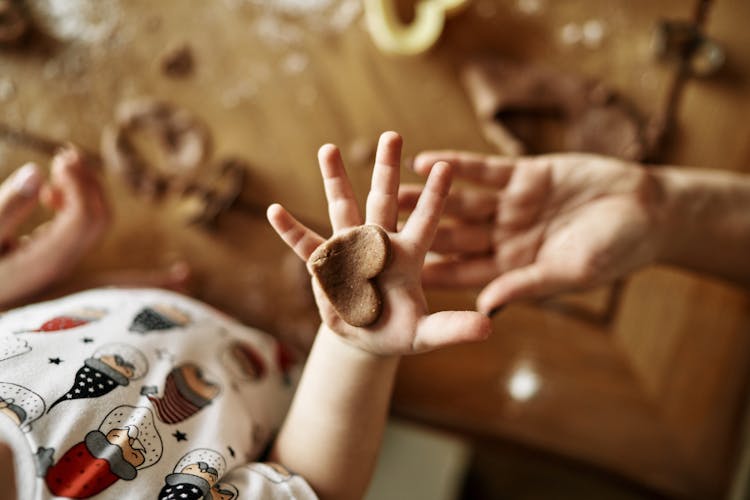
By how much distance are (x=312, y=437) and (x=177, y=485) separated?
123 millimetres

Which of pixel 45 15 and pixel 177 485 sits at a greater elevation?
pixel 45 15

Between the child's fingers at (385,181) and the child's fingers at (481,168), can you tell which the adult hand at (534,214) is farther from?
the child's fingers at (385,181)

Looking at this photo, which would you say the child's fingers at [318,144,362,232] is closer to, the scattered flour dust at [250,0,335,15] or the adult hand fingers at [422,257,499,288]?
the adult hand fingers at [422,257,499,288]

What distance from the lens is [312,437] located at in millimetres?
526

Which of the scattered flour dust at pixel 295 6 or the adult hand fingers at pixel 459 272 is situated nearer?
the adult hand fingers at pixel 459 272

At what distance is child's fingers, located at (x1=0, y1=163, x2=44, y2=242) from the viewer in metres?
0.69

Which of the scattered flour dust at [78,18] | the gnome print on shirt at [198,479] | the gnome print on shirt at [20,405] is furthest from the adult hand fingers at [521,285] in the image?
the scattered flour dust at [78,18]

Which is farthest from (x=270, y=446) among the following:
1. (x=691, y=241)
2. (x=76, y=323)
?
(x=691, y=241)

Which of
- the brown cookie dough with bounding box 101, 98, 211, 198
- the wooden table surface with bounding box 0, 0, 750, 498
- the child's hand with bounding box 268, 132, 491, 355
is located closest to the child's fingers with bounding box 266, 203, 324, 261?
the child's hand with bounding box 268, 132, 491, 355

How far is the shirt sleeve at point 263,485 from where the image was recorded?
485mm

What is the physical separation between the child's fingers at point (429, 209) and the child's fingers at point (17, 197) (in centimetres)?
52

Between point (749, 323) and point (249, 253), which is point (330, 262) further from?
point (749, 323)

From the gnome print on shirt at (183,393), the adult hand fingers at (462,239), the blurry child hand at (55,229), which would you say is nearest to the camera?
the gnome print on shirt at (183,393)

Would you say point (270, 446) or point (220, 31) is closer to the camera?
point (270, 446)
